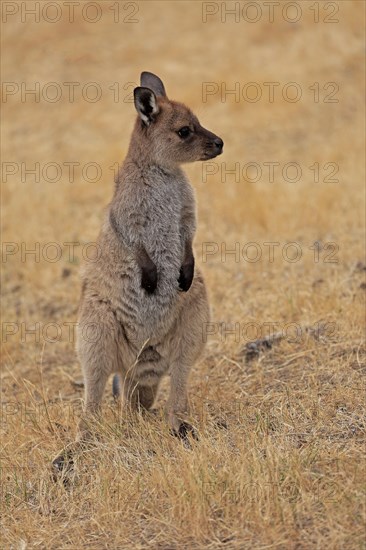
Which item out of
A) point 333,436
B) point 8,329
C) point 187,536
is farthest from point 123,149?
point 187,536

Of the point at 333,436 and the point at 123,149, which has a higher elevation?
the point at 123,149

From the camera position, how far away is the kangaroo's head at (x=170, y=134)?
233 inches

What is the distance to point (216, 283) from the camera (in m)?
8.47

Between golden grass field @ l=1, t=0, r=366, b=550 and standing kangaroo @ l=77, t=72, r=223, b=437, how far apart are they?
285 mm

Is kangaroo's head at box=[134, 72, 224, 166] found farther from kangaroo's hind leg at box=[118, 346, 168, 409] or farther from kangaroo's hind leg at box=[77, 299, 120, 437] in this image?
kangaroo's hind leg at box=[118, 346, 168, 409]

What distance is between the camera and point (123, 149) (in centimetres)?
1184

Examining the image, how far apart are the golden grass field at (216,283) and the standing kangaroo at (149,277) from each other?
0.29 metres

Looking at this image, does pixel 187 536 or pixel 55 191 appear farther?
pixel 55 191

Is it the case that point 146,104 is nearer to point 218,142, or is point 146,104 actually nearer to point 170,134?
point 170,134

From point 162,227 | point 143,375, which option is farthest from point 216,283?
point 143,375

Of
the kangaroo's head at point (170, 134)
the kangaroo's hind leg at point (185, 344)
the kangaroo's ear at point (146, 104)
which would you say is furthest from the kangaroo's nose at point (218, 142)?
the kangaroo's hind leg at point (185, 344)

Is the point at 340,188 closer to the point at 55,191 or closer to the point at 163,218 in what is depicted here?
the point at 55,191

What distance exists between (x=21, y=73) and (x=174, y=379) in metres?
11.0

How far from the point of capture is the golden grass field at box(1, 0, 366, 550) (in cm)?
435
